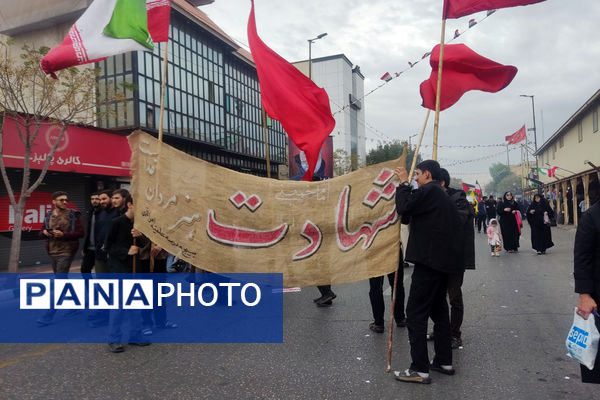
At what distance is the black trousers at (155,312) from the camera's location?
5523 millimetres

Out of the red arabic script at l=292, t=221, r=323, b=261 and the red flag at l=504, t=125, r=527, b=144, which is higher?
the red flag at l=504, t=125, r=527, b=144

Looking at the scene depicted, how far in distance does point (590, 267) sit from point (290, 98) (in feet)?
12.3

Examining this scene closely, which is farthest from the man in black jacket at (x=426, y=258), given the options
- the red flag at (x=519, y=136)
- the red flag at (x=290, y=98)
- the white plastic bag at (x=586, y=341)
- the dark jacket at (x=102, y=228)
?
the red flag at (x=519, y=136)

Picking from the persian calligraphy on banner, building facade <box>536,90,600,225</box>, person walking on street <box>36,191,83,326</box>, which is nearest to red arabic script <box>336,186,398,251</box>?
the persian calligraphy on banner

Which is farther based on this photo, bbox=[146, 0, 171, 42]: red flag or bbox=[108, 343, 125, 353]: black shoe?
bbox=[146, 0, 171, 42]: red flag

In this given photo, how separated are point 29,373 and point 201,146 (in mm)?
28524

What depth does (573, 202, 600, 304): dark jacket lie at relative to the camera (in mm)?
3027

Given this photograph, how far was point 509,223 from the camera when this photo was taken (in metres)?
13.8

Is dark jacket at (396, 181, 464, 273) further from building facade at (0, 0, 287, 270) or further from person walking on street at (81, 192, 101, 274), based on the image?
building facade at (0, 0, 287, 270)

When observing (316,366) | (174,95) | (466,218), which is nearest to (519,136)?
(174,95)

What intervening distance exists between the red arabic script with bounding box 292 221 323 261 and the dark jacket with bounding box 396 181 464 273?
0.93 meters

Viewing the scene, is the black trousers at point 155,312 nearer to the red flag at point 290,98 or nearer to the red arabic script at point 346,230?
the red flag at point 290,98

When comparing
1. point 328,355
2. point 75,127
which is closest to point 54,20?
point 75,127

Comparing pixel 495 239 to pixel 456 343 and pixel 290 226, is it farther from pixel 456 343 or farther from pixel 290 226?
pixel 290 226
